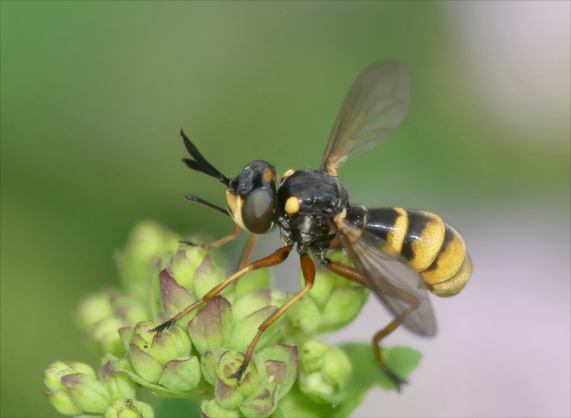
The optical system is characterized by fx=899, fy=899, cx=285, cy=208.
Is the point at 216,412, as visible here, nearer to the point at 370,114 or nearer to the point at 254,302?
the point at 254,302

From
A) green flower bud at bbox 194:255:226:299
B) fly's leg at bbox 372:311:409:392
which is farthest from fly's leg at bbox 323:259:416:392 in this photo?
green flower bud at bbox 194:255:226:299

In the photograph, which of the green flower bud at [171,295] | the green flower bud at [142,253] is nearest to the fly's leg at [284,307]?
the green flower bud at [171,295]

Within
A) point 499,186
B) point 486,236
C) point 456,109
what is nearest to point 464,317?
point 486,236

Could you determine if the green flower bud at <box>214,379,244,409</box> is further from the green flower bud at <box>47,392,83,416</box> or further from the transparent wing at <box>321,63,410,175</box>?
the transparent wing at <box>321,63,410,175</box>

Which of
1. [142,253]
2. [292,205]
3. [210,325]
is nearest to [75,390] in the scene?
[210,325]

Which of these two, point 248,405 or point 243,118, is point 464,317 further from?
point 248,405
